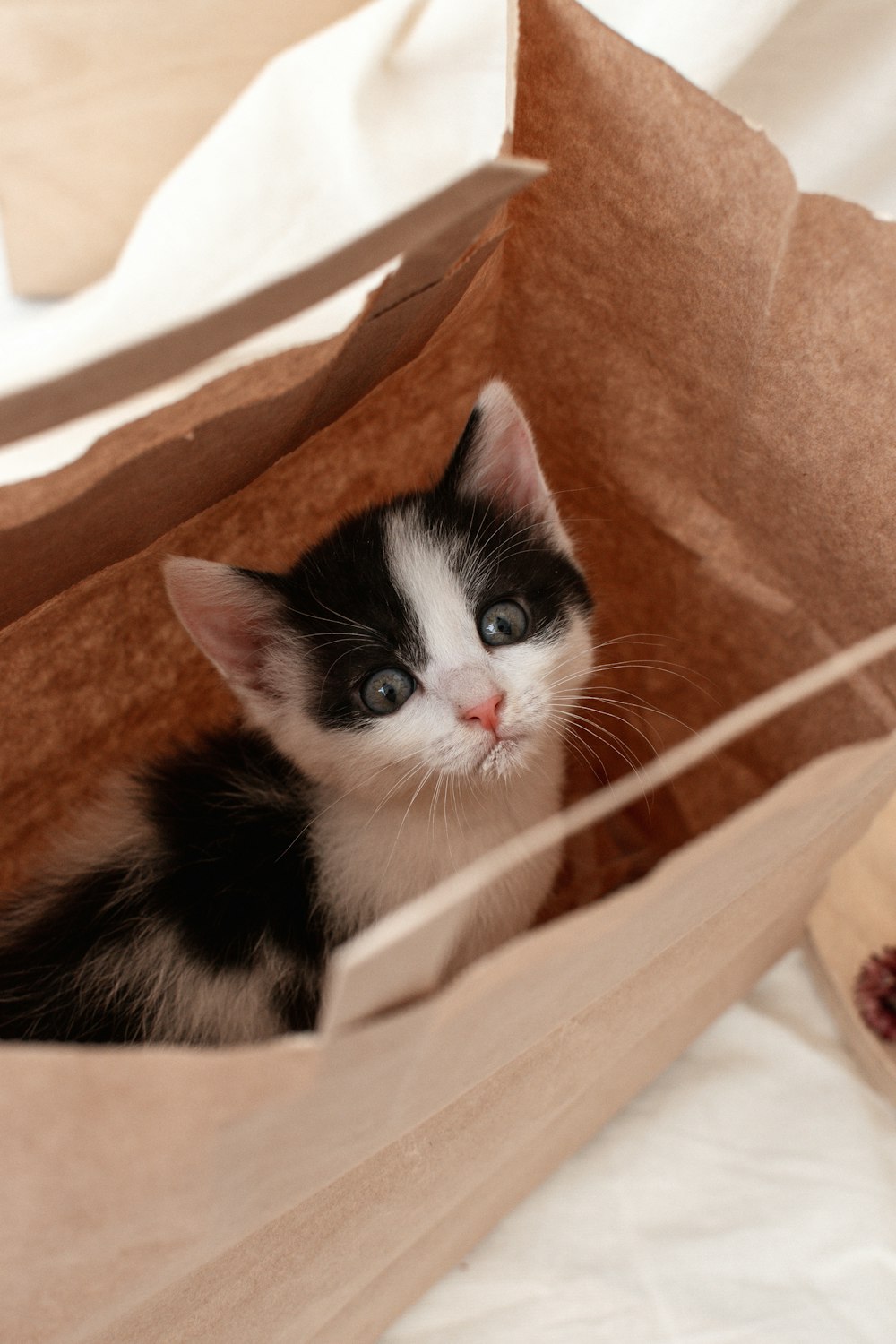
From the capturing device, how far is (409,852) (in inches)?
35.0

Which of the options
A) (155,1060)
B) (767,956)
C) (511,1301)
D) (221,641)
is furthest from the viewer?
(767,956)

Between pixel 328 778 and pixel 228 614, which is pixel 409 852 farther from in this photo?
pixel 228 614

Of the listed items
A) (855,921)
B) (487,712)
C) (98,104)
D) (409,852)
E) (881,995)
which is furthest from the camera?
(98,104)

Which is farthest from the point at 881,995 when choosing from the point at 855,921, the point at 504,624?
the point at 504,624

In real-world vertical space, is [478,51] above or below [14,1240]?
above

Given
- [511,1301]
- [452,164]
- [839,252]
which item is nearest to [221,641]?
[839,252]

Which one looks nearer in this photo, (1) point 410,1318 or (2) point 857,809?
(2) point 857,809

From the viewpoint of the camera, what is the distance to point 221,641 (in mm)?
866

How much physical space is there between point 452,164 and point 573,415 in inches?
21.9

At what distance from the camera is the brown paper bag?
1.47 ft

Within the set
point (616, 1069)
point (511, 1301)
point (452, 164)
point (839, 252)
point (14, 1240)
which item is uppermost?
point (452, 164)

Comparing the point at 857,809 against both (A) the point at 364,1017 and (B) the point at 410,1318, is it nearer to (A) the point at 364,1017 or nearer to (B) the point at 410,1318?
(A) the point at 364,1017

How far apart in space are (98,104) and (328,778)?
1103 mm

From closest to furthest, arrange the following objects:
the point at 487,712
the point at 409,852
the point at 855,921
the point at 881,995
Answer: the point at 487,712 < the point at 409,852 < the point at 881,995 < the point at 855,921
